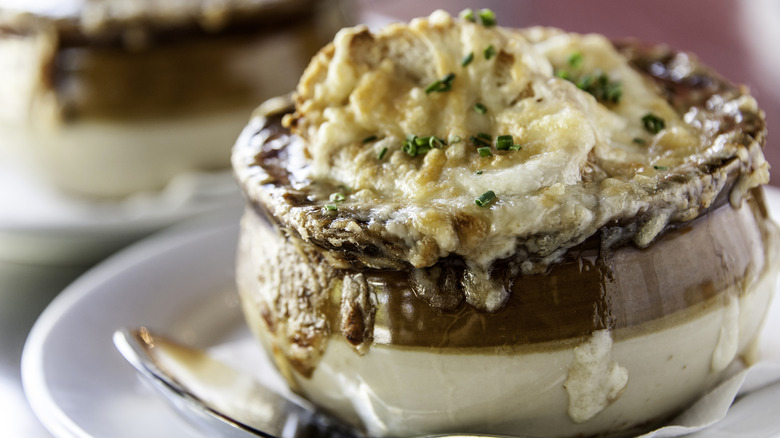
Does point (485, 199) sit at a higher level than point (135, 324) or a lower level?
higher

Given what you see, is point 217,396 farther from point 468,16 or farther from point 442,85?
point 468,16

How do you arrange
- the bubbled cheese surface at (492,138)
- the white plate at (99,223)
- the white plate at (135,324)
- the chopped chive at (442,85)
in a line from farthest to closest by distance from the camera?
1. the white plate at (99,223)
2. the white plate at (135,324)
3. the chopped chive at (442,85)
4. the bubbled cheese surface at (492,138)

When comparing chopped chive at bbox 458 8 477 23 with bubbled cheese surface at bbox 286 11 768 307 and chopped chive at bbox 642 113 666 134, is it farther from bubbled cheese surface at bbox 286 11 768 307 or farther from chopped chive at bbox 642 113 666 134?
chopped chive at bbox 642 113 666 134

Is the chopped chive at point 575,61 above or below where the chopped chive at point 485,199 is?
above

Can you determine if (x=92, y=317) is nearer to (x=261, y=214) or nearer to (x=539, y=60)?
(x=261, y=214)

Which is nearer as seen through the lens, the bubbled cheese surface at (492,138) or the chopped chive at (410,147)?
the bubbled cheese surface at (492,138)

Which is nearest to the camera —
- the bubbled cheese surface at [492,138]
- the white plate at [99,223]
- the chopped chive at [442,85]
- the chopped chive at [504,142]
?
the bubbled cheese surface at [492,138]

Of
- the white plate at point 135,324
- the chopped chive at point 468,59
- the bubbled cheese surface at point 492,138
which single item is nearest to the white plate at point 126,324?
the white plate at point 135,324

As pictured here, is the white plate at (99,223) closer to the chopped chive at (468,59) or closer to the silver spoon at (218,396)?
the silver spoon at (218,396)

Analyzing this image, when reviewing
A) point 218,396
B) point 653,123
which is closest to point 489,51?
point 653,123
